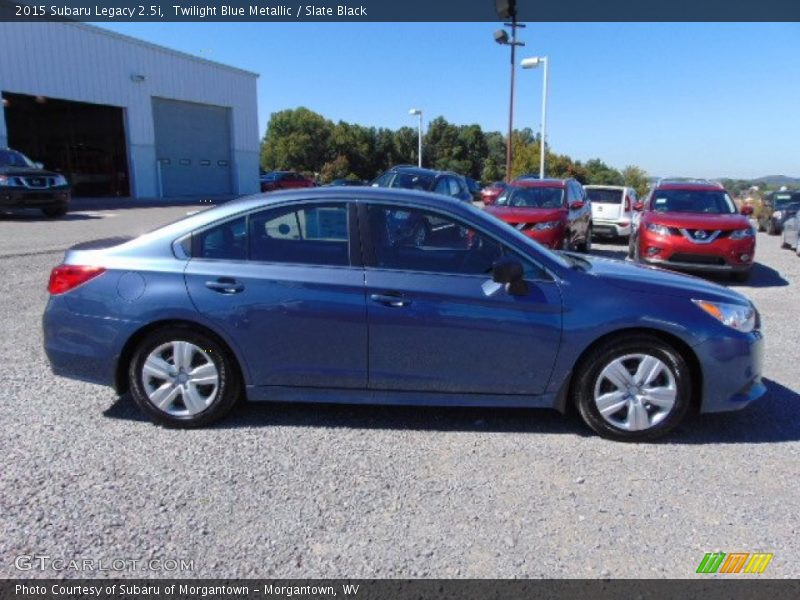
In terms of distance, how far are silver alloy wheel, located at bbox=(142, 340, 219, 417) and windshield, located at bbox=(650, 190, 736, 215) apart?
29.2ft

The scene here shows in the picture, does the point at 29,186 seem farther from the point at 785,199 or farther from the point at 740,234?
the point at 785,199

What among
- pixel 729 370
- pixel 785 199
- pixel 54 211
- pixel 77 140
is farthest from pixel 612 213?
pixel 77 140

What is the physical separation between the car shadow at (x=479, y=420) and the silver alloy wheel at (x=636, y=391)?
8.6 inches

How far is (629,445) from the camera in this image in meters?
3.62

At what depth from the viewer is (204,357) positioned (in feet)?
12.1

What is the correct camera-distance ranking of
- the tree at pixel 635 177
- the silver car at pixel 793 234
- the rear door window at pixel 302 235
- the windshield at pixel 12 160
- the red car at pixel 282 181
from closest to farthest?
the rear door window at pixel 302 235 < the silver car at pixel 793 234 < the windshield at pixel 12 160 < the red car at pixel 282 181 < the tree at pixel 635 177

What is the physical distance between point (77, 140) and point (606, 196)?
2877 centimetres

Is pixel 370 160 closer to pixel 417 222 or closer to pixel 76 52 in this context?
pixel 76 52

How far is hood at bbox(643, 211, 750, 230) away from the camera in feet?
30.2

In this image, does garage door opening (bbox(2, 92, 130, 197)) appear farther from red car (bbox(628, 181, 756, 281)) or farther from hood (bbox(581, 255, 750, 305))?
hood (bbox(581, 255, 750, 305))

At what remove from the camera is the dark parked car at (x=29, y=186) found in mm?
15016

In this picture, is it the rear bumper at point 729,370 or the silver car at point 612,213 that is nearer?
the rear bumper at point 729,370

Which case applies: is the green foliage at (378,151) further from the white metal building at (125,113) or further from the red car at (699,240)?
the red car at (699,240)

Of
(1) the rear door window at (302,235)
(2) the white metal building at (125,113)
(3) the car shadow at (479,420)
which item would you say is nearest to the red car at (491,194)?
(3) the car shadow at (479,420)
